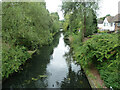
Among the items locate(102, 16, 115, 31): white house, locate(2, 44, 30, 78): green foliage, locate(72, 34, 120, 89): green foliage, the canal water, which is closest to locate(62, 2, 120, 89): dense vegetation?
locate(72, 34, 120, 89): green foliage

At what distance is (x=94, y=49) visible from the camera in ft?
25.4

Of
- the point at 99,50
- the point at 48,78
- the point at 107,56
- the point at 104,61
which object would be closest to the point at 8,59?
the point at 48,78

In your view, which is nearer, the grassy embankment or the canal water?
the grassy embankment

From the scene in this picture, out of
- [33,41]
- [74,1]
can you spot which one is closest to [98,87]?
[33,41]

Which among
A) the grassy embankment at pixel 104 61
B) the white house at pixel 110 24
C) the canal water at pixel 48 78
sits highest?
the white house at pixel 110 24

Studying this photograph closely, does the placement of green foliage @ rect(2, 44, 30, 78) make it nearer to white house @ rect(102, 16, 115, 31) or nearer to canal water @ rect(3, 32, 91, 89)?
canal water @ rect(3, 32, 91, 89)

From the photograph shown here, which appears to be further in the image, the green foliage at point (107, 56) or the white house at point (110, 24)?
the white house at point (110, 24)

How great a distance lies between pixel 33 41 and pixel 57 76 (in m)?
3.51

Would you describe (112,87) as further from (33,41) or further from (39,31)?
(39,31)

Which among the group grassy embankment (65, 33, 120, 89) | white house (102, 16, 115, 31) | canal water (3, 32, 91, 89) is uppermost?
white house (102, 16, 115, 31)

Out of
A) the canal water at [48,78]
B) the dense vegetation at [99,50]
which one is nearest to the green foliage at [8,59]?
the canal water at [48,78]

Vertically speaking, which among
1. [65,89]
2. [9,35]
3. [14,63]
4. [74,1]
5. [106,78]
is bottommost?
[65,89]

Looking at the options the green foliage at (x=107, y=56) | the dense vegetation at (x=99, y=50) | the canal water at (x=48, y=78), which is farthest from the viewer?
the canal water at (x=48, y=78)

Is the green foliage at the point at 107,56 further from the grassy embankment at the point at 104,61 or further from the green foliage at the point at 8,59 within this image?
the green foliage at the point at 8,59
